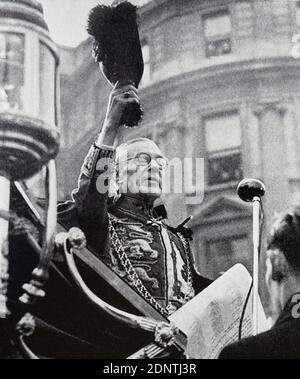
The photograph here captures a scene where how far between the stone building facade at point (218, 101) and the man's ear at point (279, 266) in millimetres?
751

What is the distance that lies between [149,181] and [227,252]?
0.38m

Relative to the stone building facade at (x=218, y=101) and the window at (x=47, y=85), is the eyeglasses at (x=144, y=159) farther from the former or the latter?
the window at (x=47, y=85)

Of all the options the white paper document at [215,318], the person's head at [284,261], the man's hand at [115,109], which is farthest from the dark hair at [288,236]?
the man's hand at [115,109]

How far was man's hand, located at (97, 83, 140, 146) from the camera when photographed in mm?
2748

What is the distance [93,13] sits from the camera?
9.72ft

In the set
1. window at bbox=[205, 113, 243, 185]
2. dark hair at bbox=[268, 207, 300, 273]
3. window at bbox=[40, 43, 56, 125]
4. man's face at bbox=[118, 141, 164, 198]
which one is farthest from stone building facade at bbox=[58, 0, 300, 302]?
dark hair at bbox=[268, 207, 300, 273]

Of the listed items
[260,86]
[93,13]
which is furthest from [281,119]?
[93,13]

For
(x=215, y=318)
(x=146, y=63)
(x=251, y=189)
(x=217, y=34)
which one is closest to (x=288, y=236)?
(x=251, y=189)

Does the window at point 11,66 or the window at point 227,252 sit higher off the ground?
the window at point 11,66

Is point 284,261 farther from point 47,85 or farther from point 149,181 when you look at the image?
point 47,85

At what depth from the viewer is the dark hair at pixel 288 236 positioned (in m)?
2.27
